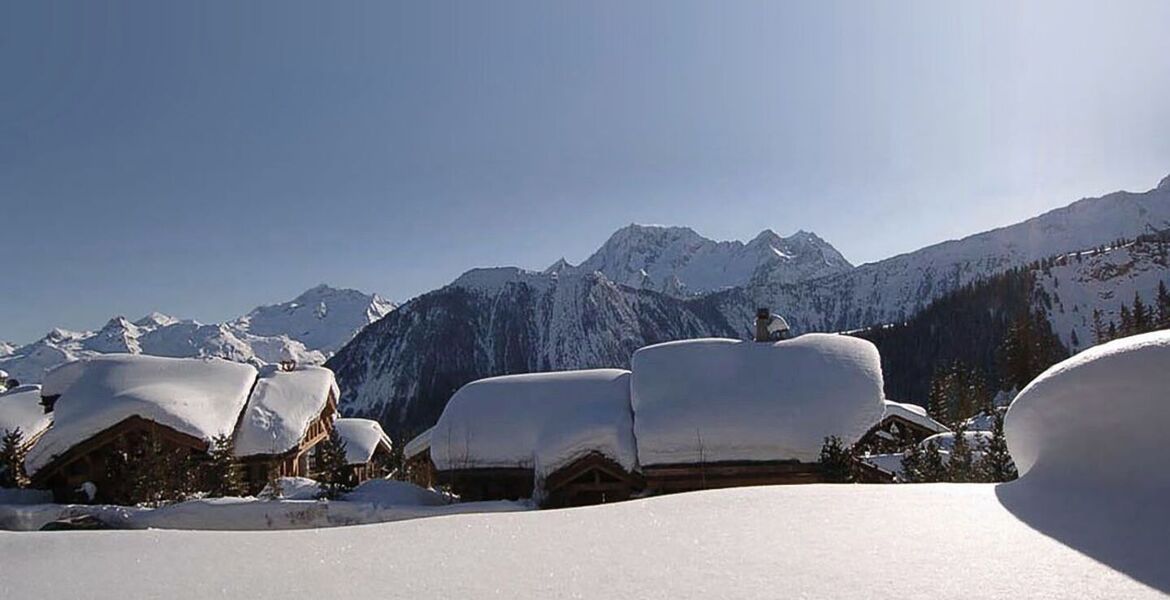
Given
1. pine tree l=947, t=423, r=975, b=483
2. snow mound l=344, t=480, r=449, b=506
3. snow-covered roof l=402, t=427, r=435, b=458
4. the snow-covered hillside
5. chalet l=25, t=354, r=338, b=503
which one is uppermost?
the snow-covered hillside

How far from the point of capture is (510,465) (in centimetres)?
1998

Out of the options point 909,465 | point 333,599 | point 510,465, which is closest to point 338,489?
point 510,465

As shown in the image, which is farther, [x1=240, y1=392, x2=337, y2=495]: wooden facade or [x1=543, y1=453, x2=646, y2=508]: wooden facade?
[x1=240, y1=392, x2=337, y2=495]: wooden facade

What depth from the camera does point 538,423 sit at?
796 inches

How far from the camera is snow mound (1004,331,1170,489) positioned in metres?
5.23

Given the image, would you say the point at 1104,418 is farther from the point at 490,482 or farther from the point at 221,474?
the point at 221,474

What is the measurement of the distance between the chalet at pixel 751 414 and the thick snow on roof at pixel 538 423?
0.85 meters

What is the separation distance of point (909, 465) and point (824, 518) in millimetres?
14650

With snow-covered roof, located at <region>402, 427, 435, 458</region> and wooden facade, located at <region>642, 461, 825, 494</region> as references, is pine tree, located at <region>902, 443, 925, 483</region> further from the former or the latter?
snow-covered roof, located at <region>402, 427, 435, 458</region>

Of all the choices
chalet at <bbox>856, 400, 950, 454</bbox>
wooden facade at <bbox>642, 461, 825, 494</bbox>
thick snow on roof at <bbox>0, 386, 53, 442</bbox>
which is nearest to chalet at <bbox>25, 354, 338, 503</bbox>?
thick snow on roof at <bbox>0, 386, 53, 442</bbox>

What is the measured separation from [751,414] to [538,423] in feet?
19.4

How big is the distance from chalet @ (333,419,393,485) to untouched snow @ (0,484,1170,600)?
30785mm

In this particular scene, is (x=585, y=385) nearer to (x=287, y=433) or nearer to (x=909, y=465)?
(x=909, y=465)

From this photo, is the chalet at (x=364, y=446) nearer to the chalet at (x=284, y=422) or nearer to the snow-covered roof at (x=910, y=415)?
the chalet at (x=284, y=422)
